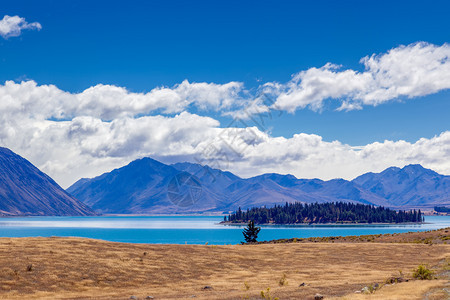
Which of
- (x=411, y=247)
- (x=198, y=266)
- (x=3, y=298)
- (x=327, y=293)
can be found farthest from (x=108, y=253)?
(x=411, y=247)

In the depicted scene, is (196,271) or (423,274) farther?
(196,271)

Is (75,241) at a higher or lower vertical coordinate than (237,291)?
higher

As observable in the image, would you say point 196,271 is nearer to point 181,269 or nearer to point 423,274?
point 181,269

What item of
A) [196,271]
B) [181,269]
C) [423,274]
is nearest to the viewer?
[423,274]

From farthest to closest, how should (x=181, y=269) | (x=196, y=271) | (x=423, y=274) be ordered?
(x=196, y=271), (x=181, y=269), (x=423, y=274)

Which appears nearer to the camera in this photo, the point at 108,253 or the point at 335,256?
the point at 108,253

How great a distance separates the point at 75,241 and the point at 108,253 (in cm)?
593

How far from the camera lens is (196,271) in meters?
45.8

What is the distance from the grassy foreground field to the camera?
113ft

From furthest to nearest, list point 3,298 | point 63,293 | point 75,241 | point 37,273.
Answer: point 75,241 < point 37,273 < point 63,293 < point 3,298

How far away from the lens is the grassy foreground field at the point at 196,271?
113ft

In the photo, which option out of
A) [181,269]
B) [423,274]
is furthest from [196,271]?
[423,274]

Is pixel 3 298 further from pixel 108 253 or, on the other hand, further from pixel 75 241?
pixel 75 241

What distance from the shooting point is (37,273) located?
124ft
